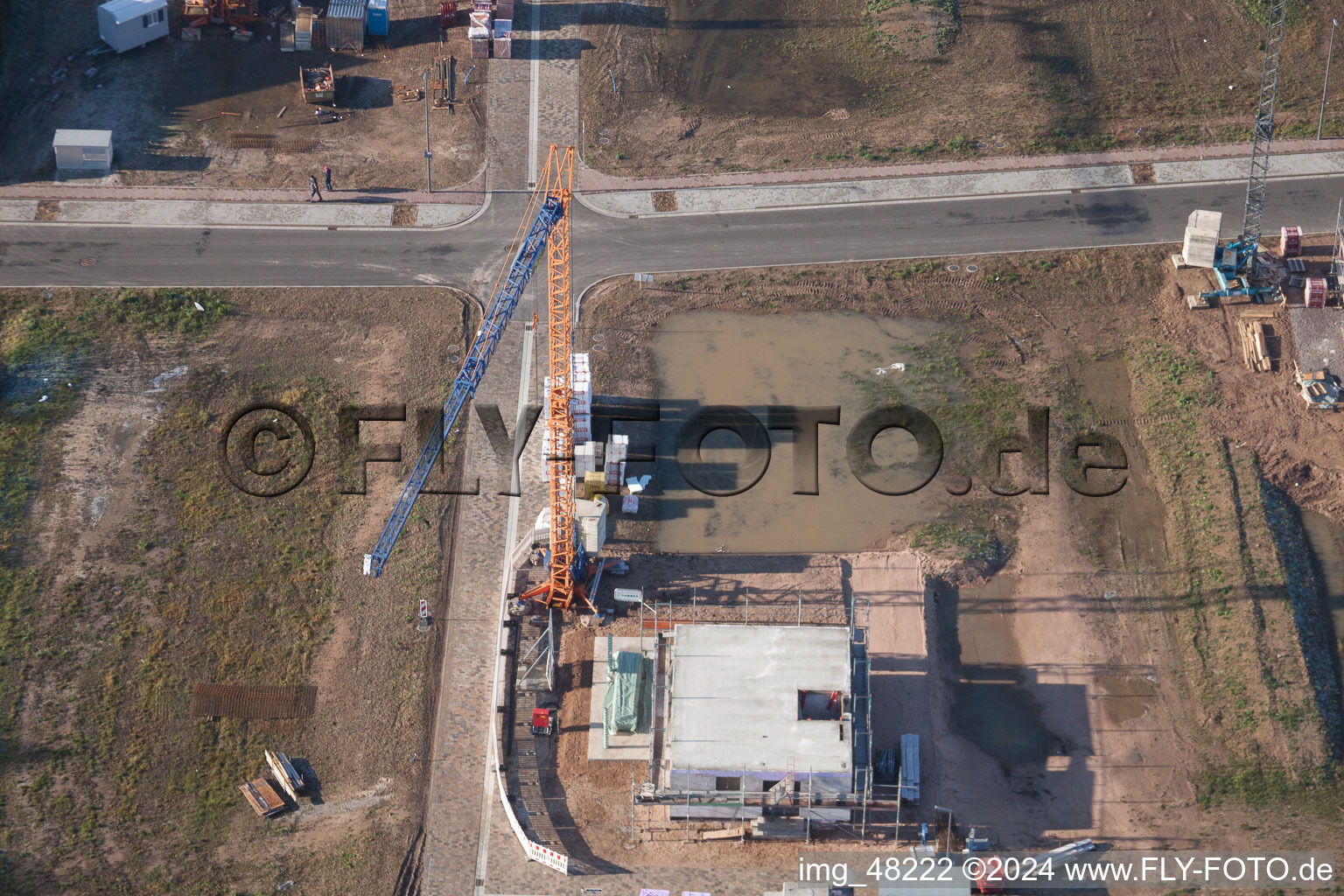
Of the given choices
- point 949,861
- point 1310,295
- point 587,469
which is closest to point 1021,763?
point 949,861

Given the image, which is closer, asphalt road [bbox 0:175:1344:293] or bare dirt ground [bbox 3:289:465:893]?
bare dirt ground [bbox 3:289:465:893]

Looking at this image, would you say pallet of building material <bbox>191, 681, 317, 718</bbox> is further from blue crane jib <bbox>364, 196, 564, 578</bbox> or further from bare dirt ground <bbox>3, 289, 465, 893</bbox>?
blue crane jib <bbox>364, 196, 564, 578</bbox>

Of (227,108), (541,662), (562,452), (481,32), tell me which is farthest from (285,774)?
(481,32)

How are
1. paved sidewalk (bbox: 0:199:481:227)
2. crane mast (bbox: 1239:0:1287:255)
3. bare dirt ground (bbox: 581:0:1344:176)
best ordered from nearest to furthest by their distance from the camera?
crane mast (bbox: 1239:0:1287:255), paved sidewalk (bbox: 0:199:481:227), bare dirt ground (bbox: 581:0:1344:176)

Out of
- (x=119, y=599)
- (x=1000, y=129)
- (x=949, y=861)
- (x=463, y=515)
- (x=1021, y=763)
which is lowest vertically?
(x=949, y=861)

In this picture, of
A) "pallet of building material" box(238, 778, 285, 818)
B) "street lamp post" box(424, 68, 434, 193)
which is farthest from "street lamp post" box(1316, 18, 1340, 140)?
"pallet of building material" box(238, 778, 285, 818)

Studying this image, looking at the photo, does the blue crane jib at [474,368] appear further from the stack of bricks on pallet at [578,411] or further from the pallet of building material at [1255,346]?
the pallet of building material at [1255,346]

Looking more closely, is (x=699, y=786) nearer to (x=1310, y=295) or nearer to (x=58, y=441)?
(x=58, y=441)

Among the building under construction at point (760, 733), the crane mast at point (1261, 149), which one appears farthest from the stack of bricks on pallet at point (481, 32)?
the building under construction at point (760, 733)
